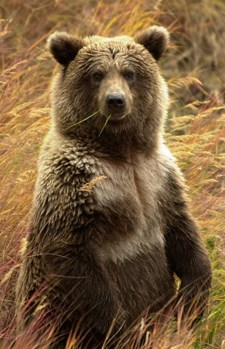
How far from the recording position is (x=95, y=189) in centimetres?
498

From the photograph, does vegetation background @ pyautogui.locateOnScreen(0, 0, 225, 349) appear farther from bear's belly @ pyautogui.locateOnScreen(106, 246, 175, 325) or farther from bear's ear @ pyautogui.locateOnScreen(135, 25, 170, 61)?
bear's ear @ pyautogui.locateOnScreen(135, 25, 170, 61)

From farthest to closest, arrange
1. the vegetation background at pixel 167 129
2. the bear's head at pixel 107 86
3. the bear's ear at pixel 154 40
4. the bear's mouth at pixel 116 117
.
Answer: the bear's ear at pixel 154 40 → the vegetation background at pixel 167 129 → the bear's head at pixel 107 86 → the bear's mouth at pixel 116 117

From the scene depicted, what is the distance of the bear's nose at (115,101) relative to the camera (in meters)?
5.01

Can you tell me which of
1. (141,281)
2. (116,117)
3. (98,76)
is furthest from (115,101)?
(141,281)

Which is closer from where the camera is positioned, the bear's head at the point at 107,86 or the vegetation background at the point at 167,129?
the bear's head at the point at 107,86

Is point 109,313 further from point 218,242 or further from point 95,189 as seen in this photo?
point 218,242

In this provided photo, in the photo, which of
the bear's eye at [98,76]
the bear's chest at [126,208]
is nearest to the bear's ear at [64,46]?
the bear's eye at [98,76]

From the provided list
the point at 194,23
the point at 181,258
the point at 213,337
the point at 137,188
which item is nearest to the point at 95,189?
the point at 137,188

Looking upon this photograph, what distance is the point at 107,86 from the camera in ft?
17.0

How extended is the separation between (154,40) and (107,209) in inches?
41.9

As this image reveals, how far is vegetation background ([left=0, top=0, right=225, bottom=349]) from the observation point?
5355mm

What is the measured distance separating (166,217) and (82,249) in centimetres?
60

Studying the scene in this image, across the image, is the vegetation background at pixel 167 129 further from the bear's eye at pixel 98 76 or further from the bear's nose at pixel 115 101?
the bear's nose at pixel 115 101

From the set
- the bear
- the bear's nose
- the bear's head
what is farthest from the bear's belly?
the bear's nose
